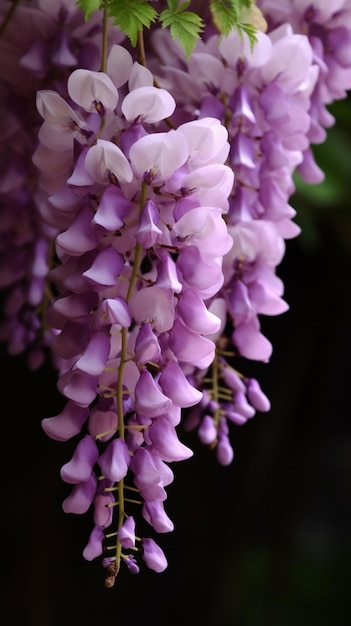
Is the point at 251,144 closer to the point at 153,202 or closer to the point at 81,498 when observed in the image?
the point at 153,202

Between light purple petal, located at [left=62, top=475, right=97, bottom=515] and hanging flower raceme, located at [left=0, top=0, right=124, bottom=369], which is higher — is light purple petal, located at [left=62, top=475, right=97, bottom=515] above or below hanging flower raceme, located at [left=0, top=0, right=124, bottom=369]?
below

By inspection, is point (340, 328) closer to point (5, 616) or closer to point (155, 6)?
point (5, 616)

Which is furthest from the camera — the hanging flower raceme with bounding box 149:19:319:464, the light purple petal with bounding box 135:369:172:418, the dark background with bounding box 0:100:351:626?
the dark background with bounding box 0:100:351:626

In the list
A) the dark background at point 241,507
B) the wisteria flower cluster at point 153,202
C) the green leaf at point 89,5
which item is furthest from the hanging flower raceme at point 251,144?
the dark background at point 241,507

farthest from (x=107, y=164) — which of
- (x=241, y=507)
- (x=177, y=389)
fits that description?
(x=241, y=507)

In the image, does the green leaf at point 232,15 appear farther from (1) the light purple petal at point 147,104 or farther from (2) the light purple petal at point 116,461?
(2) the light purple petal at point 116,461

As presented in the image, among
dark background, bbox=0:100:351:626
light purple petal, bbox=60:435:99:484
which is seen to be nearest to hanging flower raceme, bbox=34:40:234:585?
light purple petal, bbox=60:435:99:484

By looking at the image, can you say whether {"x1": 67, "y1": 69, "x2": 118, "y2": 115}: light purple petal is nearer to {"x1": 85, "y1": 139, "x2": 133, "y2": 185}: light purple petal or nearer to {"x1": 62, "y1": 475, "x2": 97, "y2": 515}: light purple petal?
{"x1": 85, "y1": 139, "x2": 133, "y2": 185}: light purple petal
